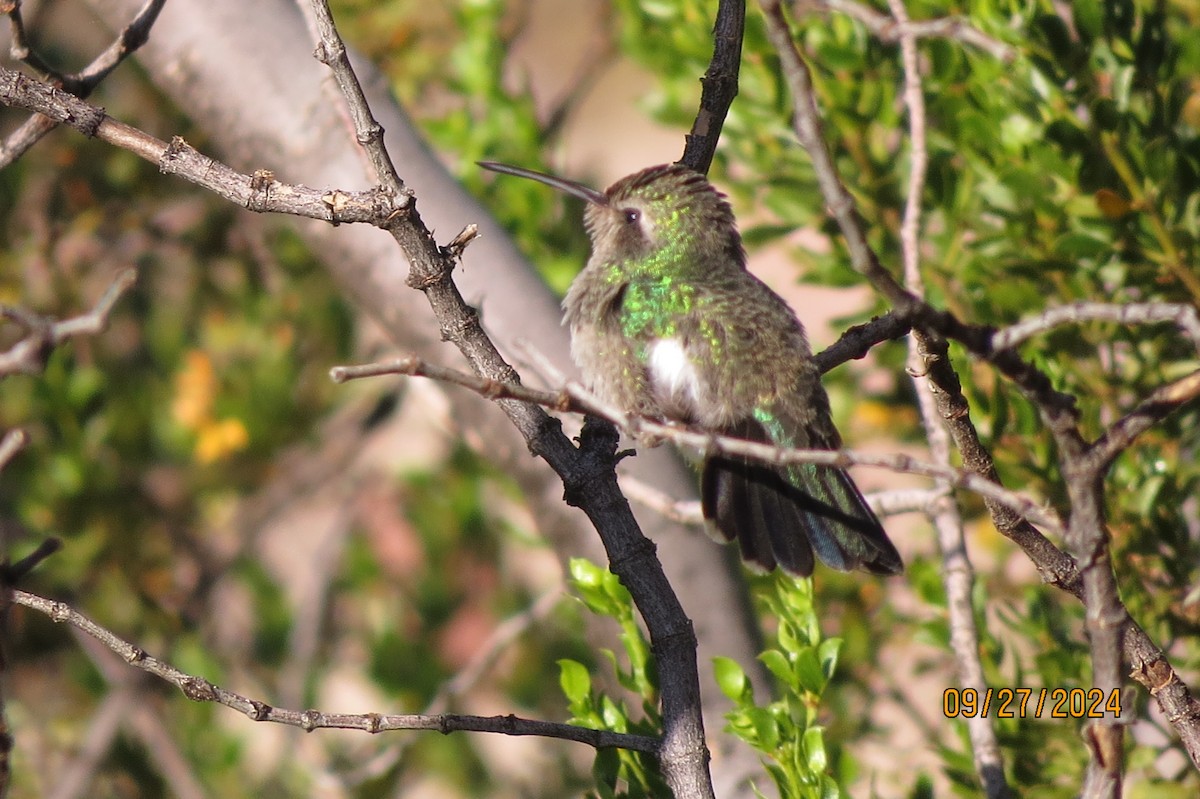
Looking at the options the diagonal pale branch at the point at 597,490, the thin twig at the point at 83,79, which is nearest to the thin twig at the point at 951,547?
the diagonal pale branch at the point at 597,490

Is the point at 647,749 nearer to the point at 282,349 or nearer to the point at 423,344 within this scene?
the point at 423,344

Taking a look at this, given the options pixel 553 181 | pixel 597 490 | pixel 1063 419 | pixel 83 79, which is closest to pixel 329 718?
pixel 597 490

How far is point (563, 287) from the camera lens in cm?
353

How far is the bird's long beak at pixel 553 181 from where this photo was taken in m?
2.62

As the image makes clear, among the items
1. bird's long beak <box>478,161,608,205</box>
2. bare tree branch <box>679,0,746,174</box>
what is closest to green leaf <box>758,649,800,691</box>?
bare tree branch <box>679,0,746,174</box>

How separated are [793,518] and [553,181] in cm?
99

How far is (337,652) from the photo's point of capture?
5.23 m

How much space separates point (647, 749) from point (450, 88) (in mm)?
2659

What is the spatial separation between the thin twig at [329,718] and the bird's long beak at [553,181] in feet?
4.35

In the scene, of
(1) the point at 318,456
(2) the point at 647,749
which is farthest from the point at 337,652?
(2) the point at 647,749

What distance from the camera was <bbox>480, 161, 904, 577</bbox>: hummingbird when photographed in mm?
2189

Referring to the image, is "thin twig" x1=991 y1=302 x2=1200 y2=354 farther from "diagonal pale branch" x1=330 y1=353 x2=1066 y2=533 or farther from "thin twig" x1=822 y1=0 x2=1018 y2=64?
"thin twig" x1=822 y1=0 x2=1018 y2=64

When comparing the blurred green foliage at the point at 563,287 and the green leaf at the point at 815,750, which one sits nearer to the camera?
the green leaf at the point at 815,750

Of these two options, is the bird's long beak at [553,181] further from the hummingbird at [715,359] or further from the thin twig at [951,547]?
the thin twig at [951,547]
